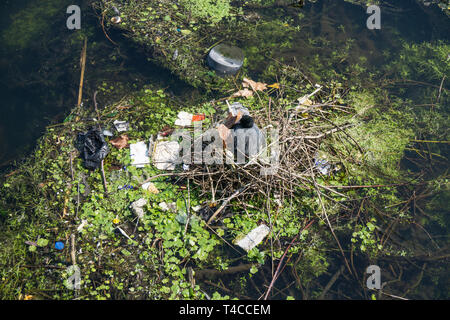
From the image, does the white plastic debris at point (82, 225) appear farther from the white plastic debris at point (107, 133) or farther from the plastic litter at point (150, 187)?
the white plastic debris at point (107, 133)

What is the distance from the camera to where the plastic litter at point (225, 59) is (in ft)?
15.0

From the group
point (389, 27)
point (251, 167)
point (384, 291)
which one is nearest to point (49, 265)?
point (251, 167)

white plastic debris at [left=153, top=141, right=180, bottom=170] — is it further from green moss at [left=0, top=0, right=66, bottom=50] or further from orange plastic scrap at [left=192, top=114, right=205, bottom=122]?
green moss at [left=0, top=0, right=66, bottom=50]

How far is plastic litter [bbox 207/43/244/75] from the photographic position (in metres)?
4.58

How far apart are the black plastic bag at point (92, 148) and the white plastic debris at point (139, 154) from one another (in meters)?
0.33

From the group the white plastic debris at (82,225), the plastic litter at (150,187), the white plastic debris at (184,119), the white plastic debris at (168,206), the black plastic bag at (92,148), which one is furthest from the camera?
the white plastic debris at (184,119)

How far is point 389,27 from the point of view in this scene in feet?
18.8

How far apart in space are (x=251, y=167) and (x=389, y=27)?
4.67 m

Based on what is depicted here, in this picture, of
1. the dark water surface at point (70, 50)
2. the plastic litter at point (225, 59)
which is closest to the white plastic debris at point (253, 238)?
the dark water surface at point (70, 50)

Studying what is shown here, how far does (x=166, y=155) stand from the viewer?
146 inches

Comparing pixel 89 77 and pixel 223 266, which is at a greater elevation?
pixel 89 77

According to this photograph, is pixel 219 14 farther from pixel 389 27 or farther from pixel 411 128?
pixel 411 128

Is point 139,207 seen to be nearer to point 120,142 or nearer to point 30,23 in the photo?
point 120,142

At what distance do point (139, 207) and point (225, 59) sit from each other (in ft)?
8.83
